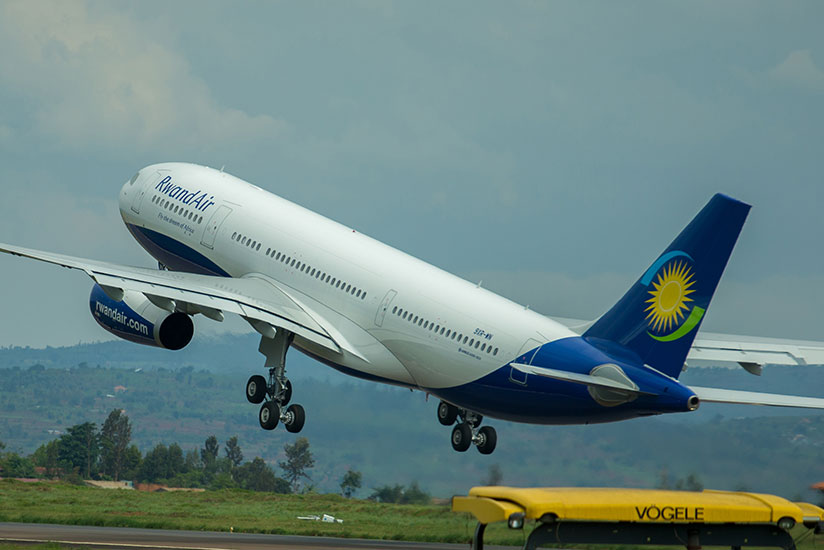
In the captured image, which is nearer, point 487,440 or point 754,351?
point 754,351

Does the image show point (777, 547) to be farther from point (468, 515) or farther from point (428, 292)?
point (428, 292)

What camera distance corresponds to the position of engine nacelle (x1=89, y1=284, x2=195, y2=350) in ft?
142

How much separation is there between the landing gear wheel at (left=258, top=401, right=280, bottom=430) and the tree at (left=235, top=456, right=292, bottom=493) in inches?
1242

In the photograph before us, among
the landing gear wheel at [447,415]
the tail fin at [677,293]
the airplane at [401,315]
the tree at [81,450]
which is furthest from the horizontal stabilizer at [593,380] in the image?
the tree at [81,450]

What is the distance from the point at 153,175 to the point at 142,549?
23318 mm

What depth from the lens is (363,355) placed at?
134 ft

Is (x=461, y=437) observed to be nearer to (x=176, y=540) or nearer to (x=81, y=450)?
(x=176, y=540)

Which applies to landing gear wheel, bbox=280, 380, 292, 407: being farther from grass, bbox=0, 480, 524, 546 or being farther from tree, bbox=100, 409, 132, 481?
tree, bbox=100, 409, 132, 481

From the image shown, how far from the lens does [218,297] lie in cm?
4184

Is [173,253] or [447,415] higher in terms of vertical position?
[173,253]

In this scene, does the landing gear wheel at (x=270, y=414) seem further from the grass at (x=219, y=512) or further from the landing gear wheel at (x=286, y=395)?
the grass at (x=219, y=512)

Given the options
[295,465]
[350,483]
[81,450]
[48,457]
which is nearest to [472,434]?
[350,483]

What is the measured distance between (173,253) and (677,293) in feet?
75.1

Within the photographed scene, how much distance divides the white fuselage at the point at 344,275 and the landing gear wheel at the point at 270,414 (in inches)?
88.4
